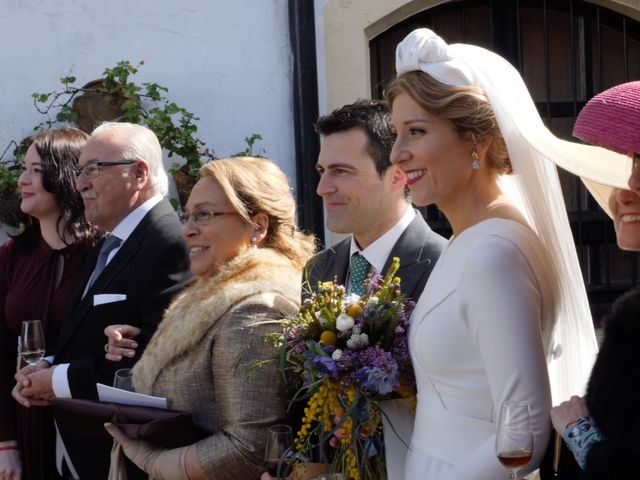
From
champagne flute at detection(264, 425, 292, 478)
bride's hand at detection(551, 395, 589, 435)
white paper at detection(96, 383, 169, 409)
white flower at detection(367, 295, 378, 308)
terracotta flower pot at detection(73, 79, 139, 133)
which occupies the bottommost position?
champagne flute at detection(264, 425, 292, 478)

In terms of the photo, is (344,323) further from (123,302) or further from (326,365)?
(123,302)

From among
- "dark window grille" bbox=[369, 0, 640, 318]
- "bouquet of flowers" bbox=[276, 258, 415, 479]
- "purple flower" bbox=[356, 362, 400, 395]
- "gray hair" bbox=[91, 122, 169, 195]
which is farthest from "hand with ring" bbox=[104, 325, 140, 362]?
"dark window grille" bbox=[369, 0, 640, 318]

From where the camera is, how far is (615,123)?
9.32 feet

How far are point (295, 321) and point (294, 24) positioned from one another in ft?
11.7

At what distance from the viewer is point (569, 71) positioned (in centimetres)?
729

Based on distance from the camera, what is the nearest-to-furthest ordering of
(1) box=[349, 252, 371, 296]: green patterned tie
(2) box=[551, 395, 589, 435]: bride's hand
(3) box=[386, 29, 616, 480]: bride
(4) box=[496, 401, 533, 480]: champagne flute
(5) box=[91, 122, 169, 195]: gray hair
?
(4) box=[496, 401, 533, 480]: champagne flute < (2) box=[551, 395, 589, 435]: bride's hand < (3) box=[386, 29, 616, 480]: bride < (1) box=[349, 252, 371, 296]: green patterned tie < (5) box=[91, 122, 169, 195]: gray hair

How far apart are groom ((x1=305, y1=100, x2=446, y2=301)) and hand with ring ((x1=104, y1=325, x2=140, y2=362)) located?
Result: 0.82 meters

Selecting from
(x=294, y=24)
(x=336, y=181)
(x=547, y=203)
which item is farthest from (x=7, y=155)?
(x=547, y=203)

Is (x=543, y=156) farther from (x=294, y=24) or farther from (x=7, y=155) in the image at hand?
(x=7, y=155)

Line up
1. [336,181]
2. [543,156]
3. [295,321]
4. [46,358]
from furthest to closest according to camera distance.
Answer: [46,358], [336,181], [295,321], [543,156]

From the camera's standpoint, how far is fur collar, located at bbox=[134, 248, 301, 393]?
388cm

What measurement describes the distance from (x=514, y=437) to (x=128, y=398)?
5.55 ft

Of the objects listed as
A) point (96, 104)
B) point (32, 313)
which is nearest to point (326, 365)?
point (32, 313)

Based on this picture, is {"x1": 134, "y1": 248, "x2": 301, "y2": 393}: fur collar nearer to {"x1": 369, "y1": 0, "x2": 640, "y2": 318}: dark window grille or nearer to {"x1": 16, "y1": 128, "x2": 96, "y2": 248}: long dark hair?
{"x1": 16, "y1": 128, "x2": 96, "y2": 248}: long dark hair
